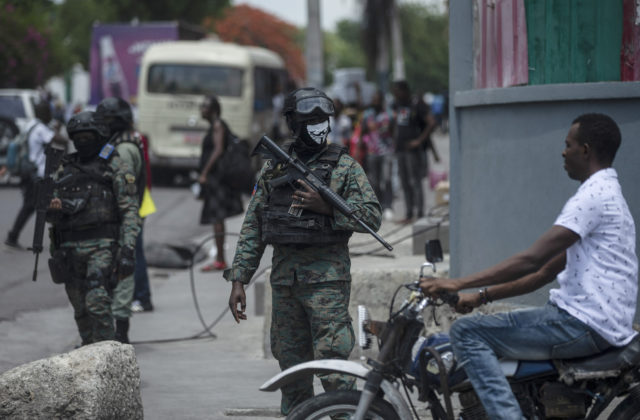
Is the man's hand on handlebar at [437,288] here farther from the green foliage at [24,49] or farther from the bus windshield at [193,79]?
the green foliage at [24,49]

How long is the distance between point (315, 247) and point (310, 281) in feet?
0.53

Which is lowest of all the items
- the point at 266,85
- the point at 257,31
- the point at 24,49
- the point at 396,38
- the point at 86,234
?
the point at 86,234

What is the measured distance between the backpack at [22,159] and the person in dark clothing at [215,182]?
2.56m

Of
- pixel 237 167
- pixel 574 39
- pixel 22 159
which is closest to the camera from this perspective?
pixel 574 39

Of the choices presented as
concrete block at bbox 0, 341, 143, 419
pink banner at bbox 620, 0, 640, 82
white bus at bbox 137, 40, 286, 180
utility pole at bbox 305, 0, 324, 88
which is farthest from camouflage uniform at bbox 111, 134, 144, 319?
white bus at bbox 137, 40, 286, 180

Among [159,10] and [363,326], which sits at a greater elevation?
[159,10]

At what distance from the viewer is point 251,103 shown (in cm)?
2231

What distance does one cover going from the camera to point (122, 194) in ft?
22.1

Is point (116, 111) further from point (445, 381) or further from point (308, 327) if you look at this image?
point (445, 381)

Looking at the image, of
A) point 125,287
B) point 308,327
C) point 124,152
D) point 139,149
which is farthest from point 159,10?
point 308,327

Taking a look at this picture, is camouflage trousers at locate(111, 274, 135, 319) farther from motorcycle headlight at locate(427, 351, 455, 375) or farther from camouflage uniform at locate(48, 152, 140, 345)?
motorcycle headlight at locate(427, 351, 455, 375)

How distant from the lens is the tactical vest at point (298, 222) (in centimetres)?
A: 483

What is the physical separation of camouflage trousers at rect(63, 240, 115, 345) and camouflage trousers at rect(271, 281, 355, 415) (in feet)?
6.22

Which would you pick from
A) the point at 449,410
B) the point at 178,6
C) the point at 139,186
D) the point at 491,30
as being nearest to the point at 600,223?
the point at 449,410
